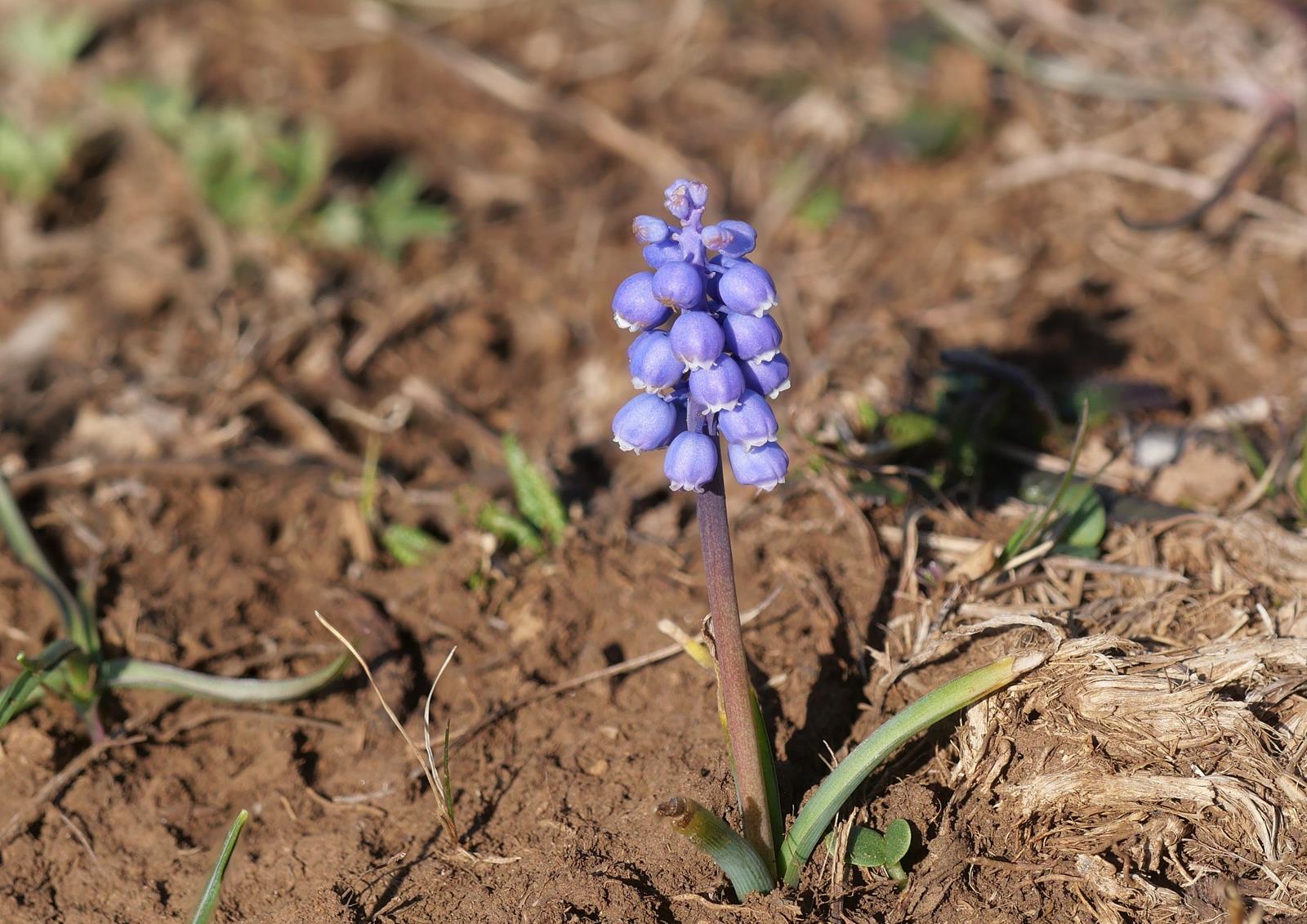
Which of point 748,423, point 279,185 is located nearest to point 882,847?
point 748,423

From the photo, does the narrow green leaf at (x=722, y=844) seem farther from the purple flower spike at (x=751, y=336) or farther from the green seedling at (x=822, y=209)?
the green seedling at (x=822, y=209)

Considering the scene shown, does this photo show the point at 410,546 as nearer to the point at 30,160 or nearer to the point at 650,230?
the point at 650,230

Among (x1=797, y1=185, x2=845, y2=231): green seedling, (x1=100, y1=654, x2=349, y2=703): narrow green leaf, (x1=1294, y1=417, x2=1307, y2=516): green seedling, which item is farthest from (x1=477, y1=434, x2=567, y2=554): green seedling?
(x1=797, y1=185, x2=845, y2=231): green seedling

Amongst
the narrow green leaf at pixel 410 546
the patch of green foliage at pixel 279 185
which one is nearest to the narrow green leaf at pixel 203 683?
the narrow green leaf at pixel 410 546

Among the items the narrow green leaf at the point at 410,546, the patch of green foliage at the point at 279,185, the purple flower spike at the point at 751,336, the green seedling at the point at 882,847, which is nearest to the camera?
the purple flower spike at the point at 751,336

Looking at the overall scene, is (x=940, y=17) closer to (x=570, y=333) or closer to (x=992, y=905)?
(x=570, y=333)
